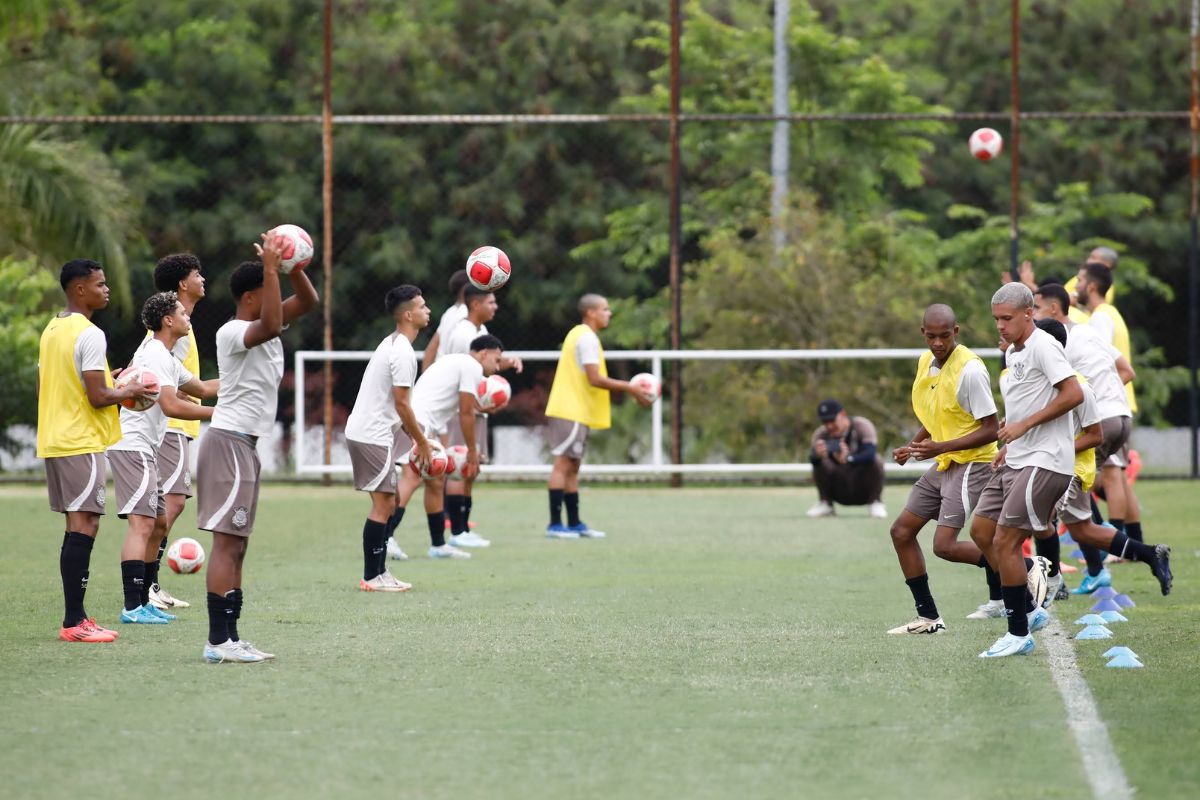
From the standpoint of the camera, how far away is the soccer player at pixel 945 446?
29.1ft

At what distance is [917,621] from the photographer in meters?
9.18

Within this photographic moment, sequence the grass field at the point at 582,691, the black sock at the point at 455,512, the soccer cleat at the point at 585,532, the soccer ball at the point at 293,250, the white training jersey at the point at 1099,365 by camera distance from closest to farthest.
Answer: the grass field at the point at 582,691 → the soccer ball at the point at 293,250 → the white training jersey at the point at 1099,365 → the black sock at the point at 455,512 → the soccer cleat at the point at 585,532

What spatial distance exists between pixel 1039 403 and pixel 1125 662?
4.14ft

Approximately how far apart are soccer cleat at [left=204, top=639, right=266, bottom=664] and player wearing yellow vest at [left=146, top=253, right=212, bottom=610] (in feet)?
6.49

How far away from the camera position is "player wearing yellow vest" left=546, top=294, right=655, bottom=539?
15.4m

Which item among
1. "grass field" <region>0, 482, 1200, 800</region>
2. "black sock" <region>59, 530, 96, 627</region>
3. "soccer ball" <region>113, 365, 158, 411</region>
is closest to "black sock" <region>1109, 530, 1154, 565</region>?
"grass field" <region>0, 482, 1200, 800</region>

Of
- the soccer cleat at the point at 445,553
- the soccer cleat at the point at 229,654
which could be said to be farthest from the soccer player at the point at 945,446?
the soccer cleat at the point at 445,553

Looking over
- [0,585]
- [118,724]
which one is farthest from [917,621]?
[0,585]

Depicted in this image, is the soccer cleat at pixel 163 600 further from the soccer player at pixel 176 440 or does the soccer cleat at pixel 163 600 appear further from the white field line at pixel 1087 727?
the white field line at pixel 1087 727

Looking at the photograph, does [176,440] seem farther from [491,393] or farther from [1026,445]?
[1026,445]

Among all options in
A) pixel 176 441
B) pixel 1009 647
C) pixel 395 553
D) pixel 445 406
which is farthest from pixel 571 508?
pixel 1009 647

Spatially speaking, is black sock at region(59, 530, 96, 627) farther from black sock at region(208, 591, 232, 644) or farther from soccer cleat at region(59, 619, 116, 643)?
black sock at region(208, 591, 232, 644)

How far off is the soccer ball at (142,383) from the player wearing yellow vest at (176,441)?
809mm

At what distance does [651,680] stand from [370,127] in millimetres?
24212
